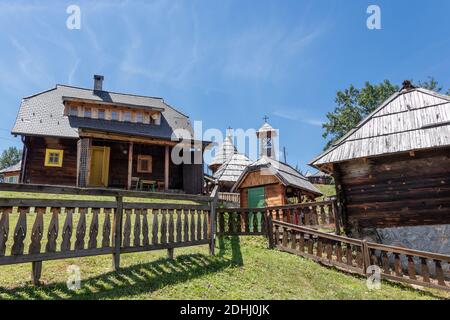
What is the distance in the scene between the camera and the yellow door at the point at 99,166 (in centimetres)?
2117

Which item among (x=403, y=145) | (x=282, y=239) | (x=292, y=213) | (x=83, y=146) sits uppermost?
(x=83, y=146)

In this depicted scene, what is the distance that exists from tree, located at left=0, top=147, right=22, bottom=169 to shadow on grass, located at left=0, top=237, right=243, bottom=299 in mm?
83364

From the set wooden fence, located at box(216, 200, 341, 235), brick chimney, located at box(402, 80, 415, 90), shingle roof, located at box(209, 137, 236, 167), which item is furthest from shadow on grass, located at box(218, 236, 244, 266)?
shingle roof, located at box(209, 137, 236, 167)

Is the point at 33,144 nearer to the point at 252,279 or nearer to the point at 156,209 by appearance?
the point at 156,209

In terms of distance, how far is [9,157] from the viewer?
7675 cm

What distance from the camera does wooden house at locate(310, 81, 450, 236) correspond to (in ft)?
36.4

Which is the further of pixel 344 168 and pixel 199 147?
pixel 199 147

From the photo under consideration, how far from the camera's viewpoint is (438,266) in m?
8.51

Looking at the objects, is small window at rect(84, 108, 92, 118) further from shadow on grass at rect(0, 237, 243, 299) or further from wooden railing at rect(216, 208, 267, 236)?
shadow on grass at rect(0, 237, 243, 299)

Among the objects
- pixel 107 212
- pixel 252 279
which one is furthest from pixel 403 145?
pixel 107 212

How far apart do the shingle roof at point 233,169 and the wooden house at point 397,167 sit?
15230mm

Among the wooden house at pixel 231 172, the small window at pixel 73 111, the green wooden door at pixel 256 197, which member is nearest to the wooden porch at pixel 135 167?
the small window at pixel 73 111

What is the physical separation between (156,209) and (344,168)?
8.77m
